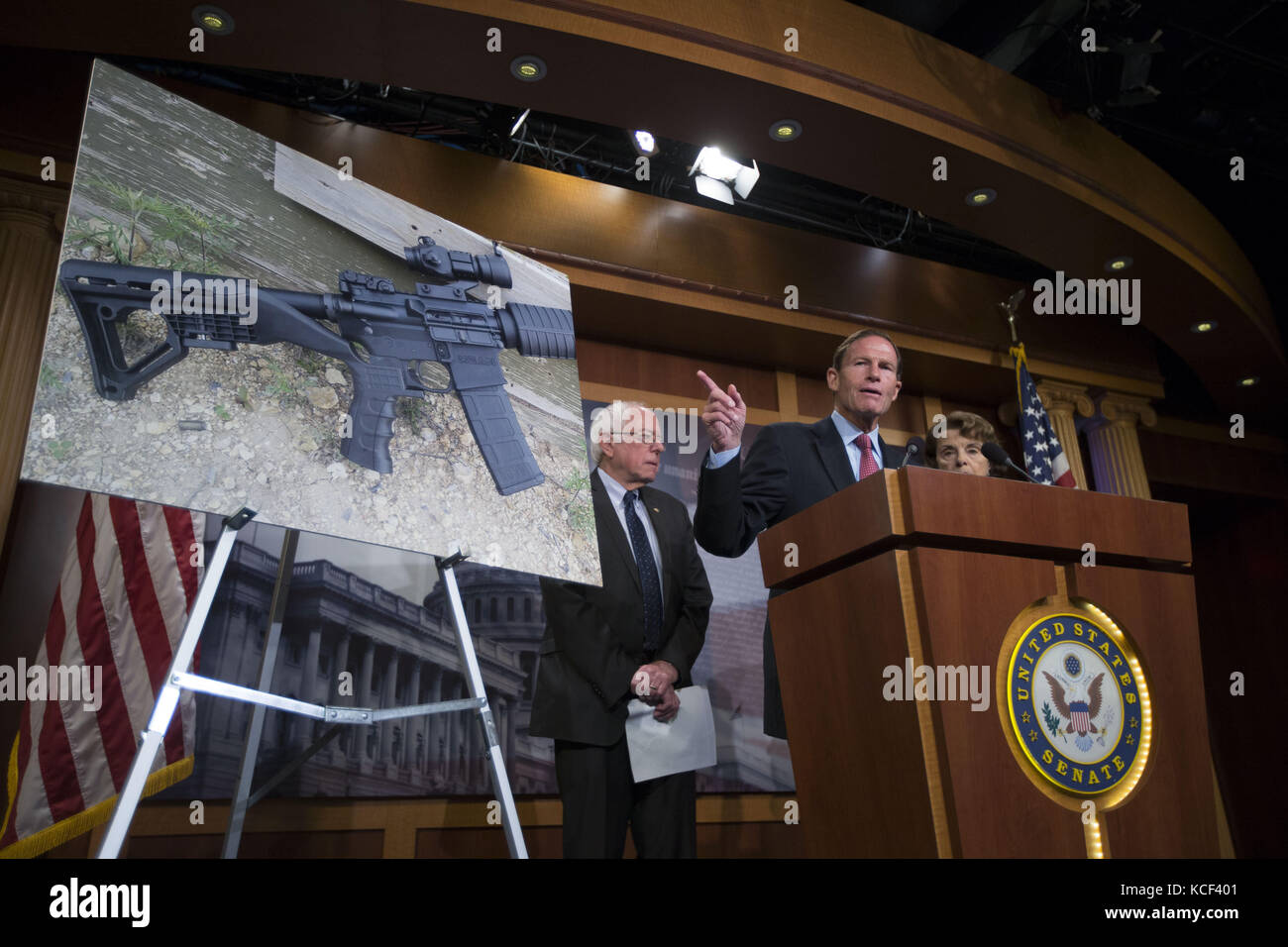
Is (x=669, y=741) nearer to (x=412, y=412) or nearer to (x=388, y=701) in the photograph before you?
(x=412, y=412)

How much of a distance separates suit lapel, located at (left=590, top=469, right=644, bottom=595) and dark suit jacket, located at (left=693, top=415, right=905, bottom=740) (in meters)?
0.39

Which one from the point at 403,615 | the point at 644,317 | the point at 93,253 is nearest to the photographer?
the point at 93,253

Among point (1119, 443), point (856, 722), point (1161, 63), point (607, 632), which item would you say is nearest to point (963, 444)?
point (607, 632)

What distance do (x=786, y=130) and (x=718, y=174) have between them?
97 centimetres

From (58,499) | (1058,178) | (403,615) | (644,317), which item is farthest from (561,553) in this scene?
(1058,178)

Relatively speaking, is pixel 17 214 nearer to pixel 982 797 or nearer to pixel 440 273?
pixel 440 273

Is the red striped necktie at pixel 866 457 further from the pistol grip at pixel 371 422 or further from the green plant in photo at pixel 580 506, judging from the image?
the pistol grip at pixel 371 422

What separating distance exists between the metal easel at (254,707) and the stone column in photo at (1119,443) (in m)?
4.39

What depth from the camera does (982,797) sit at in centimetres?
135

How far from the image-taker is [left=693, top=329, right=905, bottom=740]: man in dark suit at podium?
204cm

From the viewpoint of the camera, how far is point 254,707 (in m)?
1.89

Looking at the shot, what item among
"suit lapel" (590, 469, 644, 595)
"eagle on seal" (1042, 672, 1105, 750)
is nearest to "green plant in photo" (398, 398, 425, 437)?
"suit lapel" (590, 469, 644, 595)

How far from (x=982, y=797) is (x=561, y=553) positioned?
3.48 ft

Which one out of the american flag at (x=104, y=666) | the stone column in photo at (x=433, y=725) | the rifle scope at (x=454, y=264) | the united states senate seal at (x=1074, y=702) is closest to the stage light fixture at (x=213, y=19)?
the rifle scope at (x=454, y=264)
